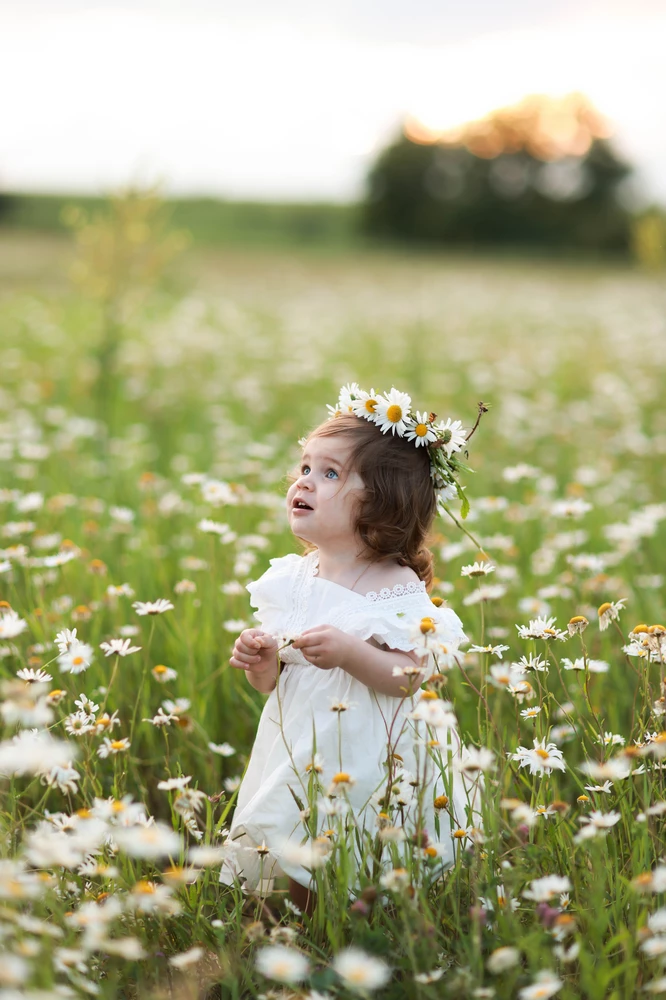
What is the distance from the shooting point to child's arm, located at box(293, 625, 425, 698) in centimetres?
195

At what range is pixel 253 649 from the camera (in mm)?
2078

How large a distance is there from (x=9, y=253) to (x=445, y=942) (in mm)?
22241

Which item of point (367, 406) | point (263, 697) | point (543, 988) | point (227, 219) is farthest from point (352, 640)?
point (227, 219)

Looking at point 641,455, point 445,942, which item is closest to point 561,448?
point 641,455

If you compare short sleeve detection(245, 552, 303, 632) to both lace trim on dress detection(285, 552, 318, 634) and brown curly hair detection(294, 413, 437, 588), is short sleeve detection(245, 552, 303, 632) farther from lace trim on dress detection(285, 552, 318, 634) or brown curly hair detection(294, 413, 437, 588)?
brown curly hair detection(294, 413, 437, 588)

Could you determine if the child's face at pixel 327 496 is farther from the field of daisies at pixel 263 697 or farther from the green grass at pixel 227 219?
the green grass at pixel 227 219

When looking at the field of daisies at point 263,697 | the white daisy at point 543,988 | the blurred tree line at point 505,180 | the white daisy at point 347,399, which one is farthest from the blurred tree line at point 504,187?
the white daisy at point 543,988

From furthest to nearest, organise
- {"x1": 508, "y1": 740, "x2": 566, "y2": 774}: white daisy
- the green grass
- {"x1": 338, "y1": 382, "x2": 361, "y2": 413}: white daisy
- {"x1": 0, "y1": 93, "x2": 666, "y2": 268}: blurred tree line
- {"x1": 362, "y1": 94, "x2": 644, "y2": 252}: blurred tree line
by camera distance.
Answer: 1. {"x1": 362, "y1": 94, "x2": 644, "y2": 252}: blurred tree line
2. {"x1": 0, "y1": 93, "x2": 666, "y2": 268}: blurred tree line
3. the green grass
4. {"x1": 338, "y1": 382, "x2": 361, "y2": 413}: white daisy
5. {"x1": 508, "y1": 740, "x2": 566, "y2": 774}: white daisy

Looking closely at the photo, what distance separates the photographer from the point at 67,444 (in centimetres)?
521

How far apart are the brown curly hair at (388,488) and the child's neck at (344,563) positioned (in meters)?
0.03

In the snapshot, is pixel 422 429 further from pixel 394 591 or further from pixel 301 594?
pixel 301 594

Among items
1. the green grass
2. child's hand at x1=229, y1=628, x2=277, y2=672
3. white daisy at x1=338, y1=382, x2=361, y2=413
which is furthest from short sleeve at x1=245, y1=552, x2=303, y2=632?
the green grass

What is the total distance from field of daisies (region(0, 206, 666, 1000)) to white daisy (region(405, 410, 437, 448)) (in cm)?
33

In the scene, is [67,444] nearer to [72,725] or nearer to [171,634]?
[171,634]
